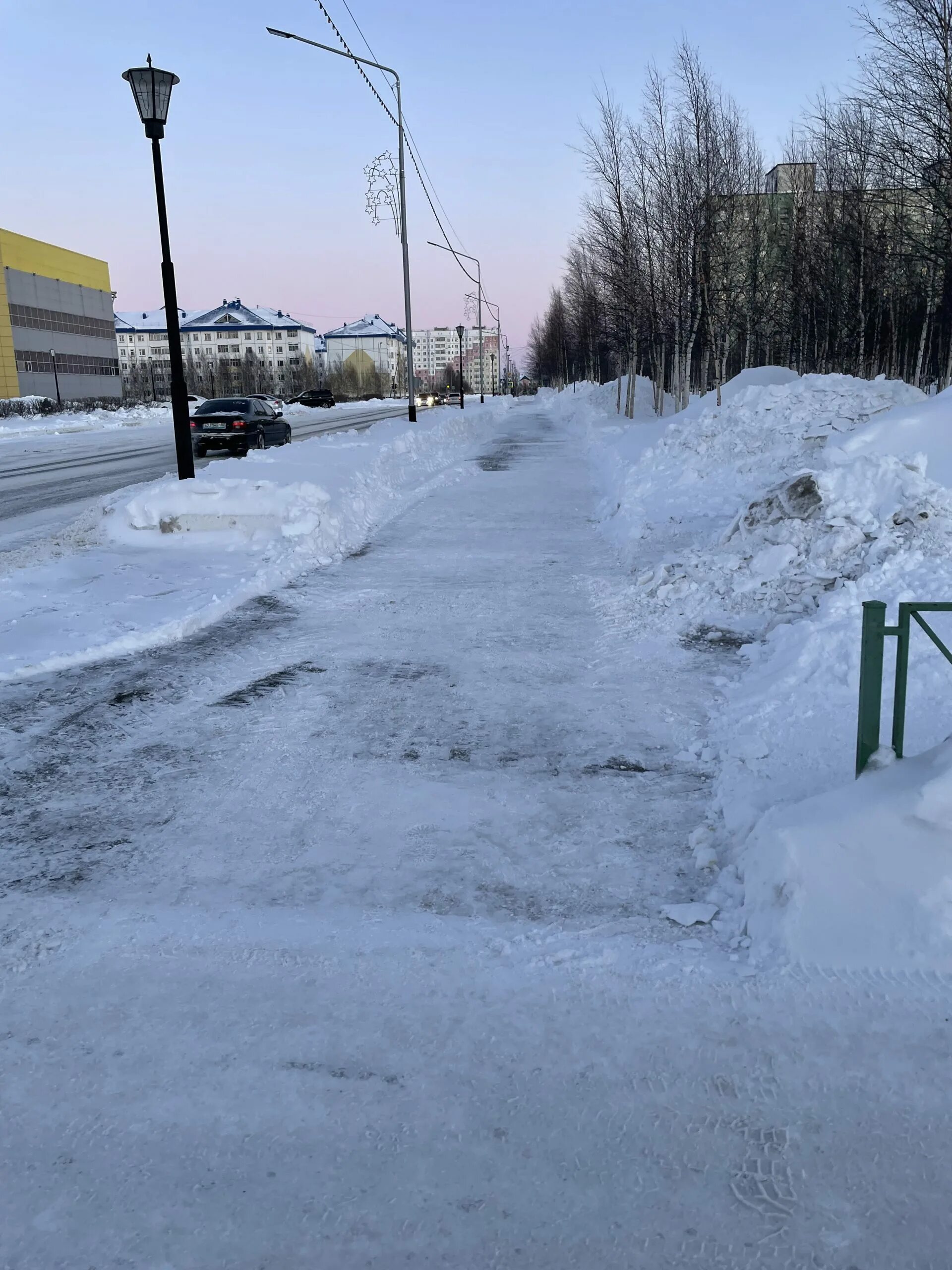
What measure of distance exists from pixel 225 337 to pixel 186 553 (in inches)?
5610

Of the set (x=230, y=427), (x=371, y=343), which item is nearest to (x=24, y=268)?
(x=230, y=427)

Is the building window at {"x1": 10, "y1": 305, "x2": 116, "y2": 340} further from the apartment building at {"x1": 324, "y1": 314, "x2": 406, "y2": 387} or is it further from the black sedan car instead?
the apartment building at {"x1": 324, "y1": 314, "x2": 406, "y2": 387}

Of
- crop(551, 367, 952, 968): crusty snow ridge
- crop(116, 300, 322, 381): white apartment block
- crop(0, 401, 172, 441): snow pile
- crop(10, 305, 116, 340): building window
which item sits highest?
crop(116, 300, 322, 381): white apartment block

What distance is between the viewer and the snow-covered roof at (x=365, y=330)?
6747 inches

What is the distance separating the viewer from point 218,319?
140 m

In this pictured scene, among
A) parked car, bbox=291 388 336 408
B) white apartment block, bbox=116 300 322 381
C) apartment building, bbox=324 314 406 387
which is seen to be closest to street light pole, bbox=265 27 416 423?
parked car, bbox=291 388 336 408

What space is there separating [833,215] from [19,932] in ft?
109

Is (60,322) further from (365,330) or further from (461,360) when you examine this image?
(365,330)

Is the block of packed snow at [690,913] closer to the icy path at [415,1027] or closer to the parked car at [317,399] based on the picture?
the icy path at [415,1027]

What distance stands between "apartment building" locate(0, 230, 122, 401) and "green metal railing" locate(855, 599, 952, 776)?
67.7 metres

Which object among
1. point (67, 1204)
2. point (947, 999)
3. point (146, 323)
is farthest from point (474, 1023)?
point (146, 323)

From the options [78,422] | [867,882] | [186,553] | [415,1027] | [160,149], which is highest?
[160,149]

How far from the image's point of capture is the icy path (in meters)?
2.32

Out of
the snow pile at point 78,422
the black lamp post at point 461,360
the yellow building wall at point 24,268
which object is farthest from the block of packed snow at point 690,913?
the yellow building wall at point 24,268
